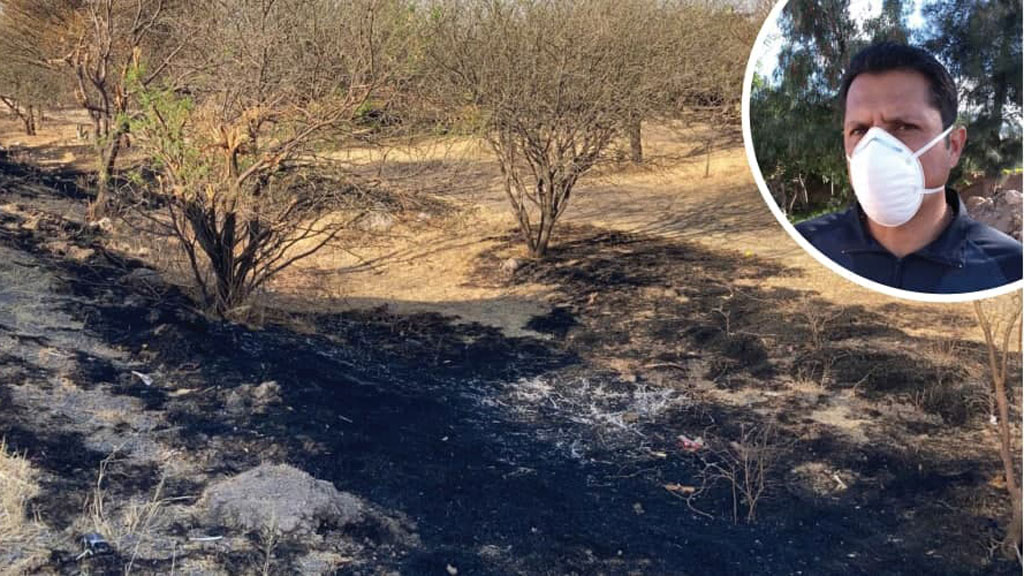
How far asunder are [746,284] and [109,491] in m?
7.37

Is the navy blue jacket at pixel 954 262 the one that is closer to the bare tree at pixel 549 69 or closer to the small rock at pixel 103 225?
the bare tree at pixel 549 69

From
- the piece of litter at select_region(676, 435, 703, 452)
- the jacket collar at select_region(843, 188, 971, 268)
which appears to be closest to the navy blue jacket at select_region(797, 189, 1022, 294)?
the jacket collar at select_region(843, 188, 971, 268)

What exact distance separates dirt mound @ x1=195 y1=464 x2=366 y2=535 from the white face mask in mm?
3953

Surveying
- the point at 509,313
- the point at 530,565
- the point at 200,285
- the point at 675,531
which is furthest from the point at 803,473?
the point at 200,285

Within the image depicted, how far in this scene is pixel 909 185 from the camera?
1377mm

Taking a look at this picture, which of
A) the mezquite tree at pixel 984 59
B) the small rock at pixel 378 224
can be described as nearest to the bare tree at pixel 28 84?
the small rock at pixel 378 224

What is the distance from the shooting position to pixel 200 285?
28.5 feet

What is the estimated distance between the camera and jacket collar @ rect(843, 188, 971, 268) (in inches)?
53.5

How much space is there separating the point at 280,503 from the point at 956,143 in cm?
430

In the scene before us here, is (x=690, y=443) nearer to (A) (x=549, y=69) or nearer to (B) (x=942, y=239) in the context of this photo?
(B) (x=942, y=239)

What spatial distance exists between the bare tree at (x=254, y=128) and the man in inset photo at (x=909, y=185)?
633 centimetres

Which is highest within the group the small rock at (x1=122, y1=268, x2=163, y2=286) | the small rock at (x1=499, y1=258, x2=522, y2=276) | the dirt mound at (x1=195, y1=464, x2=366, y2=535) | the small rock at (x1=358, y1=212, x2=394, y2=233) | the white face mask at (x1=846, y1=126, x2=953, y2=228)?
the white face mask at (x1=846, y1=126, x2=953, y2=228)

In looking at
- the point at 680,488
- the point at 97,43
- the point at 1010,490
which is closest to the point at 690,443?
the point at 680,488

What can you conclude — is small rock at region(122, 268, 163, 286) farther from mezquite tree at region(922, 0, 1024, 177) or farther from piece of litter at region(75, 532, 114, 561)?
mezquite tree at region(922, 0, 1024, 177)
